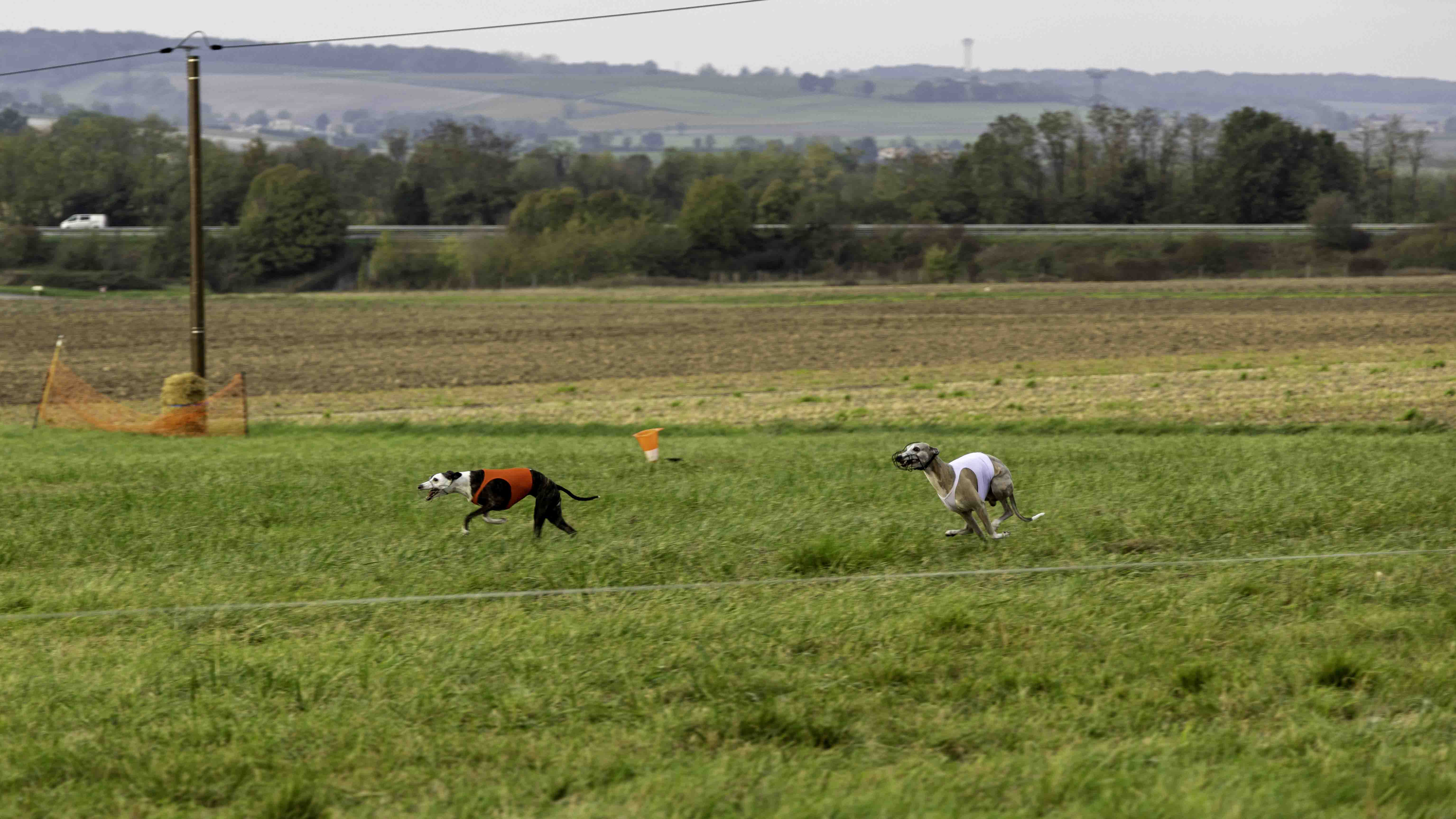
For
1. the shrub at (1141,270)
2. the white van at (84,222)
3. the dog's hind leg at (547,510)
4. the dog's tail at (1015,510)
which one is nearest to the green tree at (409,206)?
the white van at (84,222)

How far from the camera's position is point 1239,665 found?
614 cm

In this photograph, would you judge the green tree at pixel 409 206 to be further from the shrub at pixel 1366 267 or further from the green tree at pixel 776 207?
the shrub at pixel 1366 267

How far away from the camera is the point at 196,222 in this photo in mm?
24141

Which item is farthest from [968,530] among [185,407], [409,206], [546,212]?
[409,206]

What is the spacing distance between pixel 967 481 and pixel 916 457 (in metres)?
0.50

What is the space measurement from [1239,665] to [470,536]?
6.01 metres

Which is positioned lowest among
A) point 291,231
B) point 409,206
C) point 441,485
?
point 441,485

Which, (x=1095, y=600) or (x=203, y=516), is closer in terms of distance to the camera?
(x=1095, y=600)

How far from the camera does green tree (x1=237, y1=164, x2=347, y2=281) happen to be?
89.9 metres

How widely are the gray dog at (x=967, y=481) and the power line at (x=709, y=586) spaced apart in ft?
1.89

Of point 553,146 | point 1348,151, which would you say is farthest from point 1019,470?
point 553,146

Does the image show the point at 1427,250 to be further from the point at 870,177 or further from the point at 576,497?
the point at 576,497

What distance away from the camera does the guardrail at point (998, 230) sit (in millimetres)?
87562

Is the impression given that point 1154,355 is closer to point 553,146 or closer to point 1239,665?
point 1239,665
